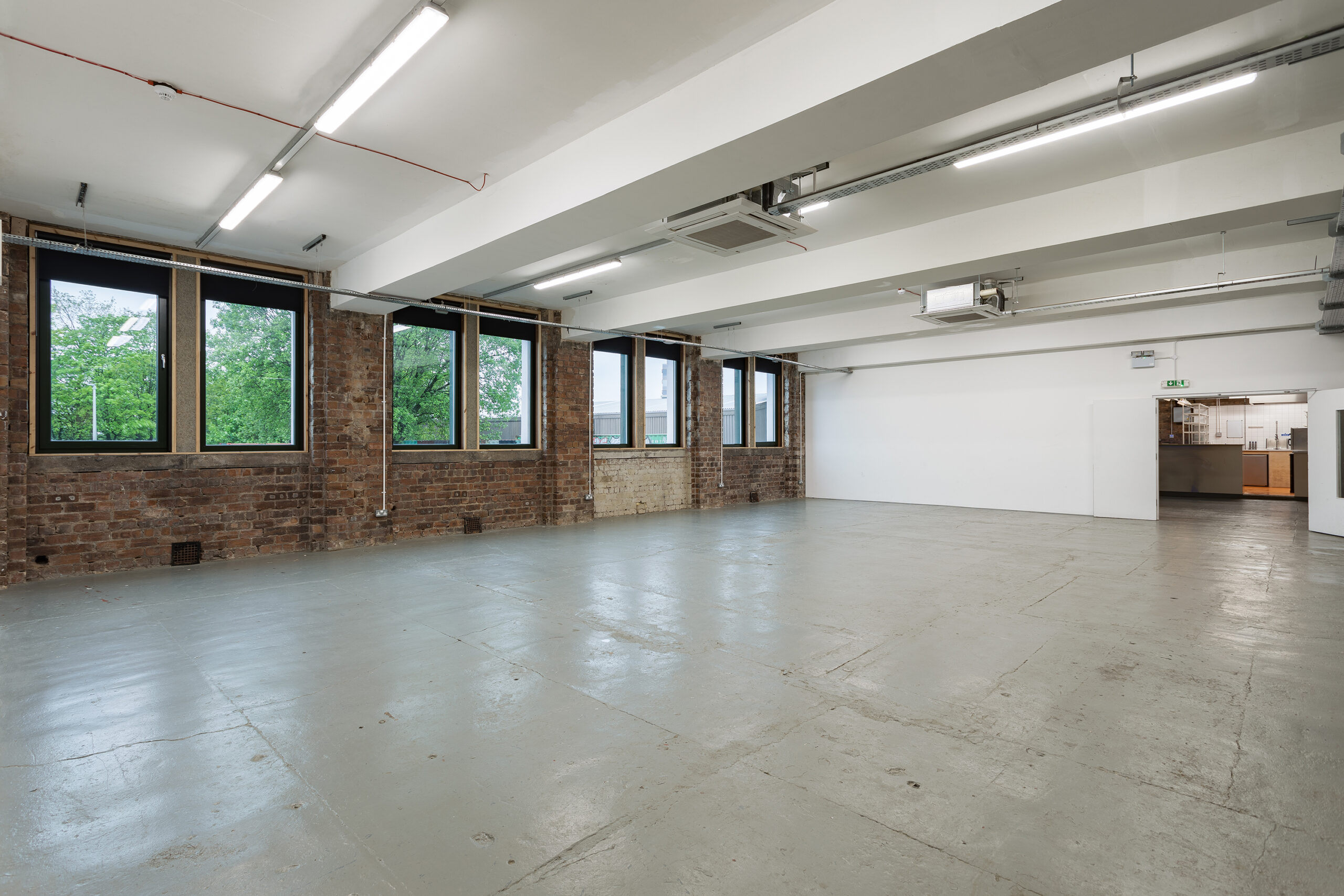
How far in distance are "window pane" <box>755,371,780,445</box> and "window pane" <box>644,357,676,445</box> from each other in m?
2.55

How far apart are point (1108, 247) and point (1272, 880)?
5.38 meters

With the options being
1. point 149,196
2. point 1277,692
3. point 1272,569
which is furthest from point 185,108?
point 1272,569

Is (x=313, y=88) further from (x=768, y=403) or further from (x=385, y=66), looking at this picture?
(x=768, y=403)

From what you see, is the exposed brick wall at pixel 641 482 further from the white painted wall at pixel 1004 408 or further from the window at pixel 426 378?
the white painted wall at pixel 1004 408

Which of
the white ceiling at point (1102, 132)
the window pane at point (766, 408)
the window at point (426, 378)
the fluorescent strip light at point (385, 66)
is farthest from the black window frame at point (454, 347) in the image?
the window pane at point (766, 408)

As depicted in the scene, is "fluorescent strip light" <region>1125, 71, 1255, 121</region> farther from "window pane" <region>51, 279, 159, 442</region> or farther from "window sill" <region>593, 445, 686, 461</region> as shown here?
"window pane" <region>51, 279, 159, 442</region>

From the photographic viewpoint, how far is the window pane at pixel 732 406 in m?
13.6

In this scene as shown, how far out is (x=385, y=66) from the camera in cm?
339

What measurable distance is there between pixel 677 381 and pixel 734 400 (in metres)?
1.82

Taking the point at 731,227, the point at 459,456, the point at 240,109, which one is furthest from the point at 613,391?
the point at 240,109

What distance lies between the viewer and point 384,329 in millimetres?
8156

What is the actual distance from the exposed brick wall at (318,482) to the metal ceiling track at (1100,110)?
5.85 m

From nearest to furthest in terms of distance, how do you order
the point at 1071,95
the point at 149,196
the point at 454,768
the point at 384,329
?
1. the point at 454,768
2. the point at 1071,95
3. the point at 149,196
4. the point at 384,329

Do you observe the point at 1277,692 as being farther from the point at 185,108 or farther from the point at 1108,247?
the point at 185,108
